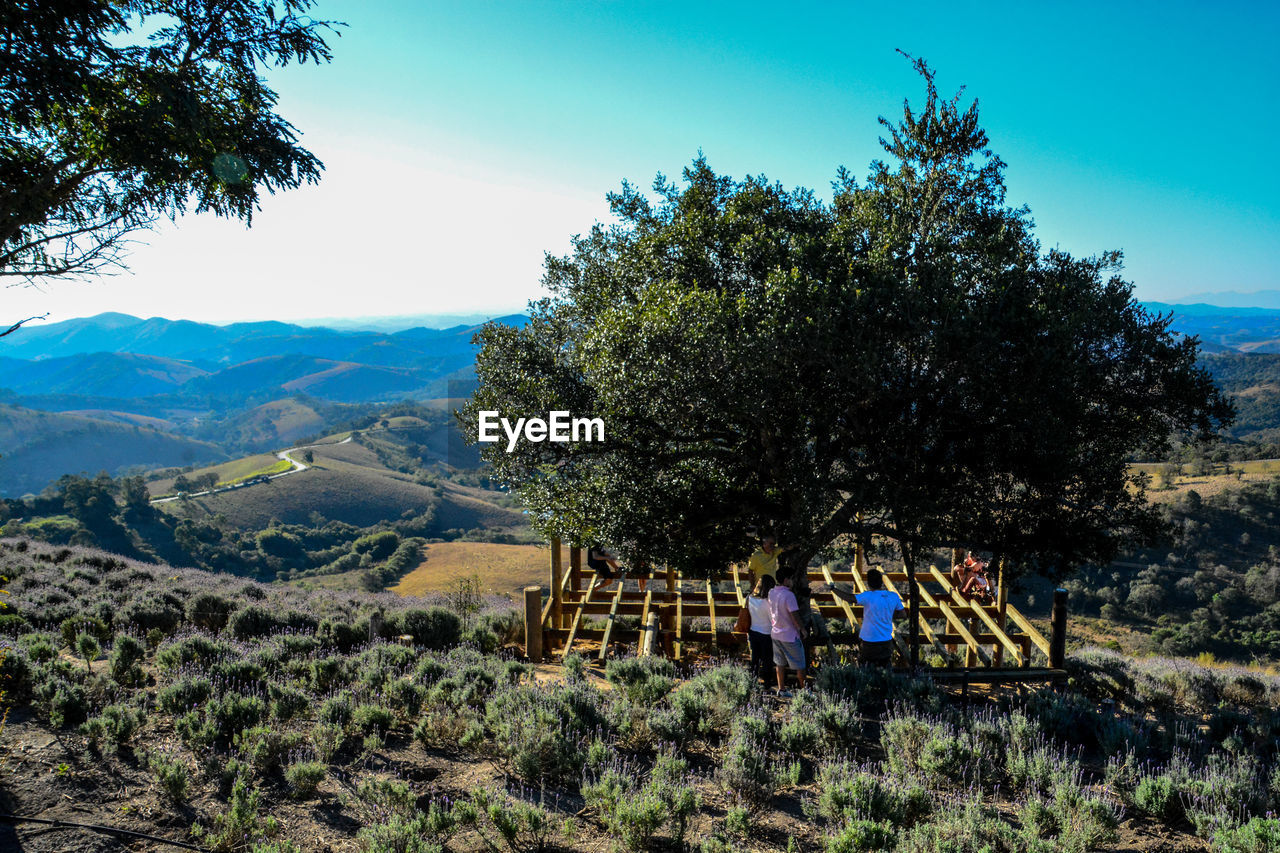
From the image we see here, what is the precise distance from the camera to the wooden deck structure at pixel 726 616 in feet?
38.4

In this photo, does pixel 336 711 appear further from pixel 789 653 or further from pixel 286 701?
pixel 789 653

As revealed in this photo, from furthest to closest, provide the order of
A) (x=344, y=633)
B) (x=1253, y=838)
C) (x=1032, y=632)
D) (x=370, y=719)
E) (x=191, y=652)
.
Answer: (x=1032, y=632)
(x=344, y=633)
(x=191, y=652)
(x=370, y=719)
(x=1253, y=838)

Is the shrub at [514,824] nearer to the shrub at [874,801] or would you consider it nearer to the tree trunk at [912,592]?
the shrub at [874,801]

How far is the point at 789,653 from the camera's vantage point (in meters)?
9.66

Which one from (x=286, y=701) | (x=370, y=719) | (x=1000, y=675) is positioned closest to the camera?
(x=370, y=719)

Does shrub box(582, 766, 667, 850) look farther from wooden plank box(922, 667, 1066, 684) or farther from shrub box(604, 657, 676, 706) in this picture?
wooden plank box(922, 667, 1066, 684)

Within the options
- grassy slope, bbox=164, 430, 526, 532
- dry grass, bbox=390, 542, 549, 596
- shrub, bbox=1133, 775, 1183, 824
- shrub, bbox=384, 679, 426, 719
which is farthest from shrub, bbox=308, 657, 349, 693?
grassy slope, bbox=164, 430, 526, 532

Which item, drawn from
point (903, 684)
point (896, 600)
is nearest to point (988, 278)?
point (896, 600)

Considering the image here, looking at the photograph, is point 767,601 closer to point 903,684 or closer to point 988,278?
point 903,684

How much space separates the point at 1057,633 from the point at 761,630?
5557 millimetres

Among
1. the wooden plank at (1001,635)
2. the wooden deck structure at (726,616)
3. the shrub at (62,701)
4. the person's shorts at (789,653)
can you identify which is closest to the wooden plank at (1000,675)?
the wooden deck structure at (726,616)

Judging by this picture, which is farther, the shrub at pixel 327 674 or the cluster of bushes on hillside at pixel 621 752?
the shrub at pixel 327 674

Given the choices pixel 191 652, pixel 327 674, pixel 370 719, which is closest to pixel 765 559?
pixel 370 719
